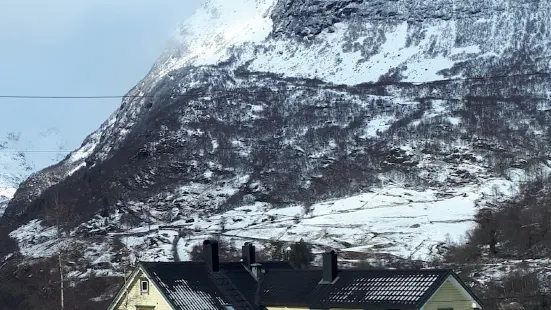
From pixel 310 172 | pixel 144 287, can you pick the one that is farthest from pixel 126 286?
pixel 310 172

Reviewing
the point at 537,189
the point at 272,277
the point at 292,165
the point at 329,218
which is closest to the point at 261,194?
the point at 292,165

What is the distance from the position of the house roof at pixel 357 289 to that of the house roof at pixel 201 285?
0.87 meters

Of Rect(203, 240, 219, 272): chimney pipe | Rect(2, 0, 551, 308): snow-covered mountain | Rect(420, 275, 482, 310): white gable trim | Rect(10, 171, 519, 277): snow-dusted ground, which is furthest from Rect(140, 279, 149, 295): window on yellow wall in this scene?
Rect(2, 0, 551, 308): snow-covered mountain

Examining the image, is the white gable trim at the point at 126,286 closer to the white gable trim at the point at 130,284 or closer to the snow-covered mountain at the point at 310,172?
the white gable trim at the point at 130,284

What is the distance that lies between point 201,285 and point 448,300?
10348 mm

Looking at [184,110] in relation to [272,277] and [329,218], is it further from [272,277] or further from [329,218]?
[272,277]

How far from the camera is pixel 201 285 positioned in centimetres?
3403

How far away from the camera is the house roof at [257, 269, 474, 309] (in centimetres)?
2992

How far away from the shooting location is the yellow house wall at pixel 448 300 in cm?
3008

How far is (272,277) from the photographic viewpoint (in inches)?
1425

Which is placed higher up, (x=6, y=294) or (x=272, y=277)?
(x=272, y=277)

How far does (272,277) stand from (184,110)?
517 feet

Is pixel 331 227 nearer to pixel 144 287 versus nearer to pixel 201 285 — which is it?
pixel 201 285

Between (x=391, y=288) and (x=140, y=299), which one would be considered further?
(x=140, y=299)
